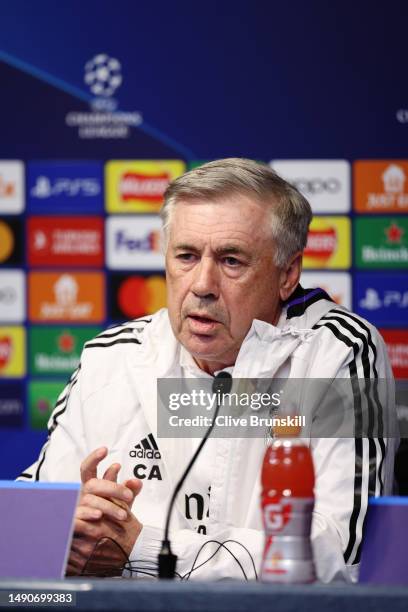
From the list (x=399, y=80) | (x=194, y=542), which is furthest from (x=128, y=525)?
(x=399, y=80)

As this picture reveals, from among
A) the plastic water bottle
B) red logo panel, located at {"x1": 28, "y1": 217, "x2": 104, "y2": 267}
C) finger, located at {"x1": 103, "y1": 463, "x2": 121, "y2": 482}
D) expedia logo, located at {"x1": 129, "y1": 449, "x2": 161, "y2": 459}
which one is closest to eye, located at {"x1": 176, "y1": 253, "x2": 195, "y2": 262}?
expedia logo, located at {"x1": 129, "y1": 449, "x2": 161, "y2": 459}

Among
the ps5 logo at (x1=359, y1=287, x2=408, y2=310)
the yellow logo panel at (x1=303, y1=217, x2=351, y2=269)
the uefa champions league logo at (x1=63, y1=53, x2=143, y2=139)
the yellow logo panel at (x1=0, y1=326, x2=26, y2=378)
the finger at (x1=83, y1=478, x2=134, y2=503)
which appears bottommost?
the finger at (x1=83, y1=478, x2=134, y2=503)

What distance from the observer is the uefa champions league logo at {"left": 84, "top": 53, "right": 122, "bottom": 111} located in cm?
346

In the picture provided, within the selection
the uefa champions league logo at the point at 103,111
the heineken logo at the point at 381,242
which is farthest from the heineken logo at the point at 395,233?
the uefa champions league logo at the point at 103,111

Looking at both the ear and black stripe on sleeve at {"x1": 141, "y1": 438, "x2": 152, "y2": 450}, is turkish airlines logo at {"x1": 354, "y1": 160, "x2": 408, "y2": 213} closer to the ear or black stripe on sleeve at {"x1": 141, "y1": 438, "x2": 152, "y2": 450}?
the ear

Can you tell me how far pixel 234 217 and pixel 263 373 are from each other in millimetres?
352

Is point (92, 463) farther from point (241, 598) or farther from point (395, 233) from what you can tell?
point (395, 233)

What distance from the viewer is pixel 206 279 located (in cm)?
206

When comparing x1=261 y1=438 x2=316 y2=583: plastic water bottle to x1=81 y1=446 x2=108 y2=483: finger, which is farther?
x1=81 y1=446 x2=108 y2=483: finger

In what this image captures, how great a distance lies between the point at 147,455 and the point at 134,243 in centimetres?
154

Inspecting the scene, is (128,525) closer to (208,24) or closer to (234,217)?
(234,217)

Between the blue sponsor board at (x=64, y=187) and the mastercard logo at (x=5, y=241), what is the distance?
11 centimetres

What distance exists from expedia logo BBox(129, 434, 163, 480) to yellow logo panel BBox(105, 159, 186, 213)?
5.01 feet

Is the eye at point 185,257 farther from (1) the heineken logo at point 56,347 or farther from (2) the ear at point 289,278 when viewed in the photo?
(1) the heineken logo at point 56,347
